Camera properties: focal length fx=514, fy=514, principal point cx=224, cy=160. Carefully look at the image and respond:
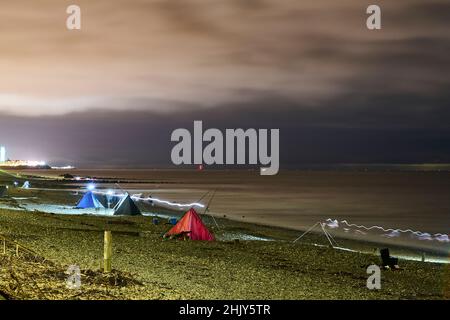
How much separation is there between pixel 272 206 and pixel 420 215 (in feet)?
48.5

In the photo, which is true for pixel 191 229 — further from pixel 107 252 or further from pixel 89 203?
pixel 89 203

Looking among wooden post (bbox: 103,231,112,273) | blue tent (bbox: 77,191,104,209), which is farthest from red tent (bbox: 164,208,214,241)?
Result: blue tent (bbox: 77,191,104,209)

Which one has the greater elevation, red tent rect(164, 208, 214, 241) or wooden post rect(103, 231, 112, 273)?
wooden post rect(103, 231, 112, 273)

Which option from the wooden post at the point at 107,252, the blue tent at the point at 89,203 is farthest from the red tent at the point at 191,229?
the blue tent at the point at 89,203

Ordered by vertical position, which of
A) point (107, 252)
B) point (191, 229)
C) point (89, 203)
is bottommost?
point (89, 203)

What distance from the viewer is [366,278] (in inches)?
576

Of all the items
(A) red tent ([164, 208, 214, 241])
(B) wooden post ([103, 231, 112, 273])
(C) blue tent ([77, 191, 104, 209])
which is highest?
(B) wooden post ([103, 231, 112, 273])

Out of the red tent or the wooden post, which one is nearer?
the wooden post

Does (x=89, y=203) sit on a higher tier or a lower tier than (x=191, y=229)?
lower

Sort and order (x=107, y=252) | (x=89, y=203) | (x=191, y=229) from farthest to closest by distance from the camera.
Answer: (x=89, y=203), (x=191, y=229), (x=107, y=252)

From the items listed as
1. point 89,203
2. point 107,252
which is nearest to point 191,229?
point 107,252

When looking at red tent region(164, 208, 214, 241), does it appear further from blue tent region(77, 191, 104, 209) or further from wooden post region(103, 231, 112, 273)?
blue tent region(77, 191, 104, 209)

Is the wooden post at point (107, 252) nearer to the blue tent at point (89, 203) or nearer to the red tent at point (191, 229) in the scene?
the red tent at point (191, 229)

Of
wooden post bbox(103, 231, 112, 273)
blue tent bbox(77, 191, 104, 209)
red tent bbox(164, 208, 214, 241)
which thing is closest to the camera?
wooden post bbox(103, 231, 112, 273)
